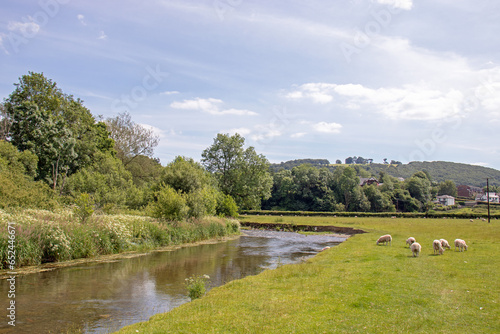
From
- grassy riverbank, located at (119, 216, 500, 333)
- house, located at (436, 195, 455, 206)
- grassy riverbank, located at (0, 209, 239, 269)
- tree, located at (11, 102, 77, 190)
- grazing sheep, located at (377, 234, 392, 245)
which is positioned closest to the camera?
grassy riverbank, located at (119, 216, 500, 333)

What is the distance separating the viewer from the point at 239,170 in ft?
245

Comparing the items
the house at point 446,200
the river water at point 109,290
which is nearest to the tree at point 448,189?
the house at point 446,200

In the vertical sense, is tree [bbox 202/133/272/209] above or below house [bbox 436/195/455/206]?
above

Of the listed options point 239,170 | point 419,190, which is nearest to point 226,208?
point 239,170

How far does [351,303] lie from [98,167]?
47566 millimetres

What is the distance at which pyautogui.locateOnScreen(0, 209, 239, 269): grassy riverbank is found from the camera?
18.1 m

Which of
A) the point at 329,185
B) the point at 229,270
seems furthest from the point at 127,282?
the point at 329,185

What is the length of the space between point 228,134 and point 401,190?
71.8 meters

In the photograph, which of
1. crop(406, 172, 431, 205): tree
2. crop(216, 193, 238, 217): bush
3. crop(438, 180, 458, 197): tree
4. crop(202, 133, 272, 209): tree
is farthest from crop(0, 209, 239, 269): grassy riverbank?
crop(438, 180, 458, 197): tree

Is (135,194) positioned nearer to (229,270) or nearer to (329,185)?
(229,270)

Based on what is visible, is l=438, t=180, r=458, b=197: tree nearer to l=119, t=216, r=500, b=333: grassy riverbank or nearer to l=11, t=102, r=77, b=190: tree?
l=11, t=102, r=77, b=190: tree

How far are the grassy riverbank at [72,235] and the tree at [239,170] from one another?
4061cm

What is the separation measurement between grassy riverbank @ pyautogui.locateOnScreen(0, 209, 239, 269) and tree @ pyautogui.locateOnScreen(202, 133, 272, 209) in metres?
40.6

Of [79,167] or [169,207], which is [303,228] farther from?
[79,167]
